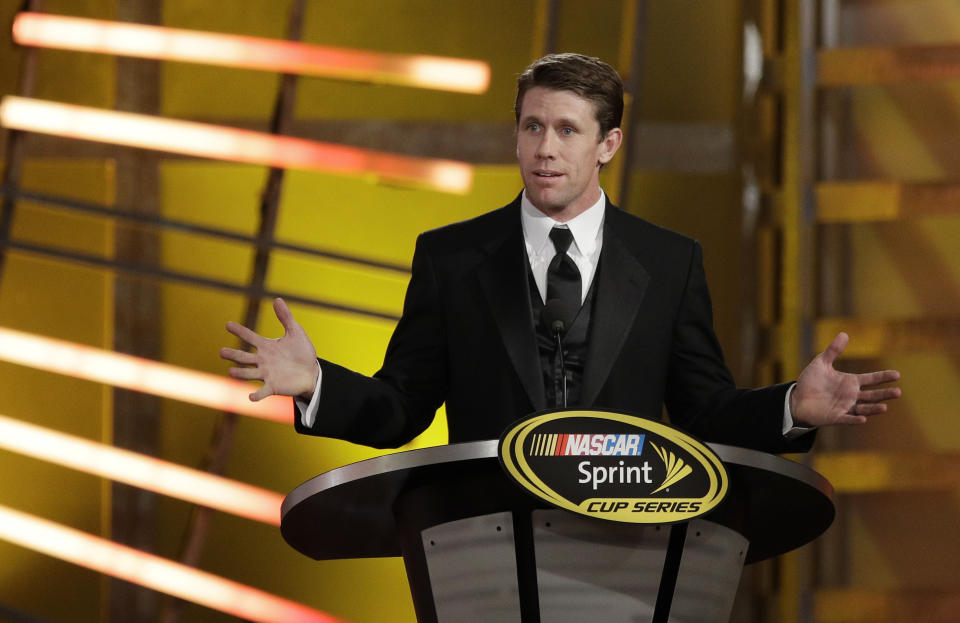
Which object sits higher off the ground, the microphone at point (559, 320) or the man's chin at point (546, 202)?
the man's chin at point (546, 202)

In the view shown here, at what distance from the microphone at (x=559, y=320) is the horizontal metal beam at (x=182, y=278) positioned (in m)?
1.71

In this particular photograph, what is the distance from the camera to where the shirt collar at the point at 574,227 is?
1.51 m

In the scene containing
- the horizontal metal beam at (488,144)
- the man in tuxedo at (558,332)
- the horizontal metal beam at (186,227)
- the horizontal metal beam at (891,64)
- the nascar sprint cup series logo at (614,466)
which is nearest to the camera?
the nascar sprint cup series logo at (614,466)

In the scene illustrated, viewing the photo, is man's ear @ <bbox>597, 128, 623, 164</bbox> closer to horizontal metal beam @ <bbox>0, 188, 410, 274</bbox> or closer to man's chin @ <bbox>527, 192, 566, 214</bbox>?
man's chin @ <bbox>527, 192, 566, 214</bbox>

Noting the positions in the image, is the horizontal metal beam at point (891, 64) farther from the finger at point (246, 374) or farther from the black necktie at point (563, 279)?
the finger at point (246, 374)

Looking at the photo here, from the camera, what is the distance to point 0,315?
3.48m

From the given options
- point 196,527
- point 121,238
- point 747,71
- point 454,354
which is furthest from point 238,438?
point 454,354

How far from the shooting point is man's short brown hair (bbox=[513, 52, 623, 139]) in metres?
1.44

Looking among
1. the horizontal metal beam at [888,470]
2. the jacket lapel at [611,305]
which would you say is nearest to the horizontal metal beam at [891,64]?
the horizontal metal beam at [888,470]

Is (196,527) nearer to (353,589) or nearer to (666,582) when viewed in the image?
(353,589)

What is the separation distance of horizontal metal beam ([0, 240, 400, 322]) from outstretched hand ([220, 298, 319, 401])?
172 cm

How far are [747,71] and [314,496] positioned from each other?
8.51 feet

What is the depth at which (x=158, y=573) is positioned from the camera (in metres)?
2.94

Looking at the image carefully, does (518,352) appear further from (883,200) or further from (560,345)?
(883,200)
